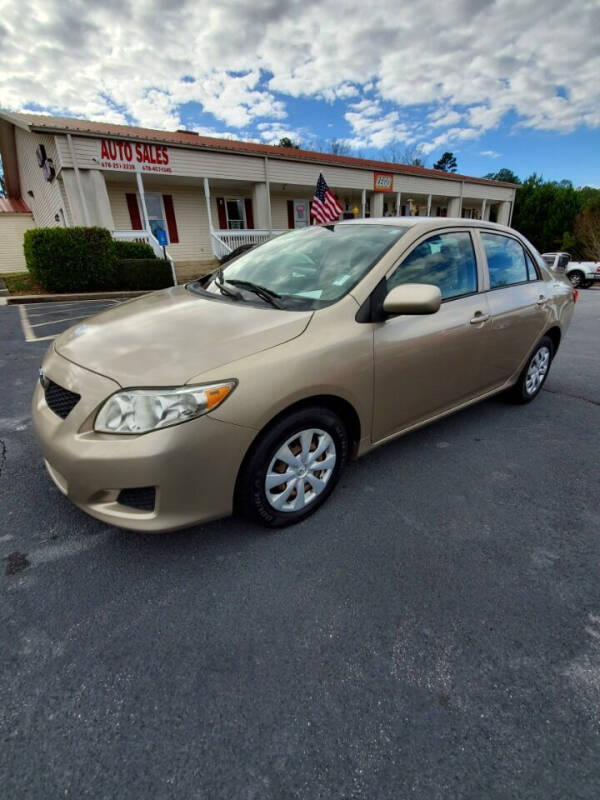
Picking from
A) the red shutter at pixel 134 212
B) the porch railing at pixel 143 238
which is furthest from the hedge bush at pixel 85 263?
the red shutter at pixel 134 212

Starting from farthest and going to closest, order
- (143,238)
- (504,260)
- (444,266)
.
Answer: (143,238)
(504,260)
(444,266)

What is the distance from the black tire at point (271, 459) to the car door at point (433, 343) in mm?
334

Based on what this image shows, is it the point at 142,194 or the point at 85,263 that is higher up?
the point at 142,194

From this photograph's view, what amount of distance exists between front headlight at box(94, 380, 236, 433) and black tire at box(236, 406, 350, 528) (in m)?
0.34

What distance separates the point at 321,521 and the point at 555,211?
3699 centimetres

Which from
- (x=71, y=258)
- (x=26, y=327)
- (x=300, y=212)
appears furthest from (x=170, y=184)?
(x=26, y=327)

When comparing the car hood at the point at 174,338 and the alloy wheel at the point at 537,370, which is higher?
the car hood at the point at 174,338

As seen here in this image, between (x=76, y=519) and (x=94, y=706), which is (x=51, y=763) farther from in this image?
(x=76, y=519)

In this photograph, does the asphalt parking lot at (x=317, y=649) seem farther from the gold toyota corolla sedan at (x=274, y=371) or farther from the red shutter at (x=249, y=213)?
the red shutter at (x=249, y=213)

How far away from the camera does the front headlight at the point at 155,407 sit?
5.74ft

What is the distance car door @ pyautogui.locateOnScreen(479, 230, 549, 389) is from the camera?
10.3ft

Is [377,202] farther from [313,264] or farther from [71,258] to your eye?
[313,264]

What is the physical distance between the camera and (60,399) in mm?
2021

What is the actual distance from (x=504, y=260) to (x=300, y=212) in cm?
1884
